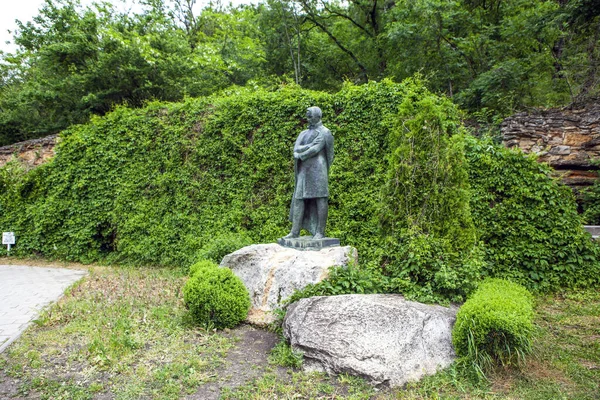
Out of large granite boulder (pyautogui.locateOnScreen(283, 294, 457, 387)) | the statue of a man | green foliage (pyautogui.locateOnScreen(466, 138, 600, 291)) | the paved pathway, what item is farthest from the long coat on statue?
the paved pathway

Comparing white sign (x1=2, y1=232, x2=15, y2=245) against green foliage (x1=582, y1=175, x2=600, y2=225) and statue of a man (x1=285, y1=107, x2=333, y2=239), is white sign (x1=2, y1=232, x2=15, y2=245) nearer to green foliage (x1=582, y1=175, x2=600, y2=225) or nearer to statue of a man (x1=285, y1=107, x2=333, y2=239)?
statue of a man (x1=285, y1=107, x2=333, y2=239)

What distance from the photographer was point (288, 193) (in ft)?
26.0

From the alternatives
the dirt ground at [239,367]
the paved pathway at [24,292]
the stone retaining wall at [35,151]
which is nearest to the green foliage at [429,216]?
the dirt ground at [239,367]

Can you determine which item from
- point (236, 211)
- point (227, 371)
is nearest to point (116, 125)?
point (236, 211)

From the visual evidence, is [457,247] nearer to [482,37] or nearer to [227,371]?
[227,371]

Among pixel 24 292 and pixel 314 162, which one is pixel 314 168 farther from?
pixel 24 292

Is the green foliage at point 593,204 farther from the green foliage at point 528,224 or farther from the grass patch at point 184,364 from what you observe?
the grass patch at point 184,364

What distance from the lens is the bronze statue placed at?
213 inches

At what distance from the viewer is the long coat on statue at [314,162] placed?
5384mm

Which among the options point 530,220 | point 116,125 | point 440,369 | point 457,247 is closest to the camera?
point 440,369

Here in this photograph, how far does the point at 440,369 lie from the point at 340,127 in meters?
5.17

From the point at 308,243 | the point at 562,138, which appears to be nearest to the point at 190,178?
the point at 308,243

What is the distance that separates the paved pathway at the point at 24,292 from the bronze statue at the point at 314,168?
12.7 ft

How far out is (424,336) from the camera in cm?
353
